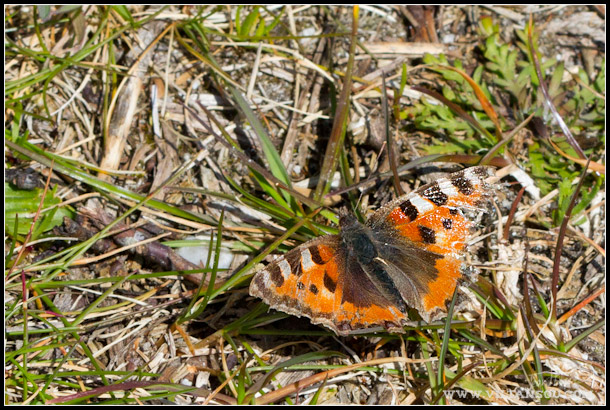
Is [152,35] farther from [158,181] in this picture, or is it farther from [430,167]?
[430,167]

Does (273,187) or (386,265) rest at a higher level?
(273,187)

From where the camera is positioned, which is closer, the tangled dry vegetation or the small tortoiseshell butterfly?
the small tortoiseshell butterfly

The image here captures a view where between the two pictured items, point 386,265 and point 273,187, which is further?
point 273,187

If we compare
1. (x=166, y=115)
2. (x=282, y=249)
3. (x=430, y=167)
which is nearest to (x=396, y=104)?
(x=430, y=167)

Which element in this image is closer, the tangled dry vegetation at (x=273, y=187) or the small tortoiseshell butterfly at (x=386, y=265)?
the small tortoiseshell butterfly at (x=386, y=265)
